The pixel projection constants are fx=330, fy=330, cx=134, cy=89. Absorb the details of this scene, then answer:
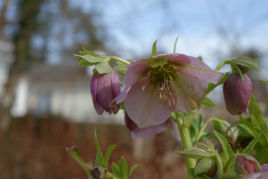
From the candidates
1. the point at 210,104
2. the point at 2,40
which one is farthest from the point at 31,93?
the point at 210,104

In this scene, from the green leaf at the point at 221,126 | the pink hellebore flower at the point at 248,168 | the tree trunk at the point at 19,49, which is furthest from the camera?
the tree trunk at the point at 19,49

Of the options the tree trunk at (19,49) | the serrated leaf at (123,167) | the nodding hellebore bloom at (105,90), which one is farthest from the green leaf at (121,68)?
the tree trunk at (19,49)

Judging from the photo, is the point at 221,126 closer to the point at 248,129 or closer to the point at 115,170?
the point at 248,129

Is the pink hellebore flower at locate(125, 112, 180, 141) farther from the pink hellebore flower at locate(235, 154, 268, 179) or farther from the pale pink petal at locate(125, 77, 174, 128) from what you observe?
the pink hellebore flower at locate(235, 154, 268, 179)

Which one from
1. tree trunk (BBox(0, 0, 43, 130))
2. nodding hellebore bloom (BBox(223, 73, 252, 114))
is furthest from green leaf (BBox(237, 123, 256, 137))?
tree trunk (BBox(0, 0, 43, 130))

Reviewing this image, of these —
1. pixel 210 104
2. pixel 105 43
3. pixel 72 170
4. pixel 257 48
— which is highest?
pixel 105 43

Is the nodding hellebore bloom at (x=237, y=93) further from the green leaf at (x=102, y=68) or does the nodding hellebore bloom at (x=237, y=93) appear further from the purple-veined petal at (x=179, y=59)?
the green leaf at (x=102, y=68)

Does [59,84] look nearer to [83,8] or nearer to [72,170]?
[83,8]
